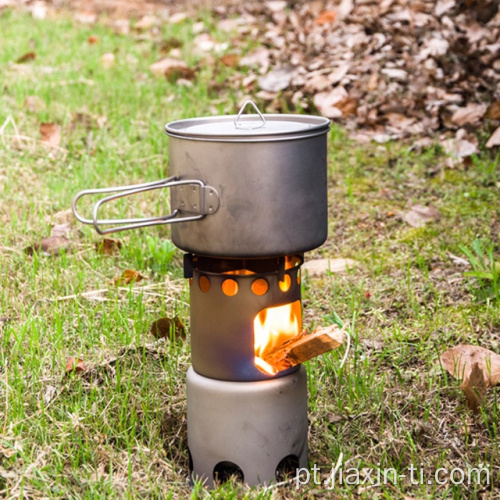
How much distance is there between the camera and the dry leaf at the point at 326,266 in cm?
304

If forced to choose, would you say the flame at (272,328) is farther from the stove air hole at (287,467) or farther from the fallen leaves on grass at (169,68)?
the fallen leaves on grass at (169,68)

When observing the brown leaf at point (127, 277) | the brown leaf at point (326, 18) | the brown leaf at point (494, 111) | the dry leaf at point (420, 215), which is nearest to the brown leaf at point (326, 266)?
the dry leaf at point (420, 215)

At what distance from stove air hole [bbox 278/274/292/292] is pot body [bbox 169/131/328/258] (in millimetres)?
121

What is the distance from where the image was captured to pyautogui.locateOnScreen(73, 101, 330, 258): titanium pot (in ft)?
5.82

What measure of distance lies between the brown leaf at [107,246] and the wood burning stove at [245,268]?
3.70 feet

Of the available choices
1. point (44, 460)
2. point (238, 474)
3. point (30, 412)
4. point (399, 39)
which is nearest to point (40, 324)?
point (30, 412)

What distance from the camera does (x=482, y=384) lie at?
2137 millimetres

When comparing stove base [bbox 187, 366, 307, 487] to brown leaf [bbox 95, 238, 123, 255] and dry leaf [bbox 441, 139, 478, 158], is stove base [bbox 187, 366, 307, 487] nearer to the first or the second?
brown leaf [bbox 95, 238, 123, 255]

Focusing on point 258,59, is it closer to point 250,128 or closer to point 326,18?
point 326,18

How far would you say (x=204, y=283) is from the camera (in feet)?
6.45

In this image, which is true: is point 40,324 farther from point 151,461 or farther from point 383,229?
point 383,229

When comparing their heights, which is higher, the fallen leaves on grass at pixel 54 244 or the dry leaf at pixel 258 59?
the dry leaf at pixel 258 59

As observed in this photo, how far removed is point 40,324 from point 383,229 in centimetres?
152

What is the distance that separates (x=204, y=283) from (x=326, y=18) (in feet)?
11.9
